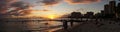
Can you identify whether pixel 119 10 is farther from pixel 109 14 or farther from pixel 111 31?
pixel 111 31

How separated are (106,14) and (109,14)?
2.72 meters

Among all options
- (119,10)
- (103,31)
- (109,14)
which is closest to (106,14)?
(109,14)

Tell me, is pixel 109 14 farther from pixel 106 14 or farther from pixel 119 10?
pixel 119 10

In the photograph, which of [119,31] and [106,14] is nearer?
[119,31]

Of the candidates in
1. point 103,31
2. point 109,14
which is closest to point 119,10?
point 109,14

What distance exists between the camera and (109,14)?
150 m

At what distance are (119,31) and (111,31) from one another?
1.53 metres

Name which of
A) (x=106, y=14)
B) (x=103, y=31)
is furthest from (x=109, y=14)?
(x=103, y=31)

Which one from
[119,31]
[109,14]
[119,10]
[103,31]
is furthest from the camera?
[109,14]

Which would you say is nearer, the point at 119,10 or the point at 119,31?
the point at 119,31

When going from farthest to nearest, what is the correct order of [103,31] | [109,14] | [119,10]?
[109,14] → [119,10] → [103,31]

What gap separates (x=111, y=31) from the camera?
88.0ft

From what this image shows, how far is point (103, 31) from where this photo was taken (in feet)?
94.8

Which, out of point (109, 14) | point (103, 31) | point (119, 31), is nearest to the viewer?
point (119, 31)
